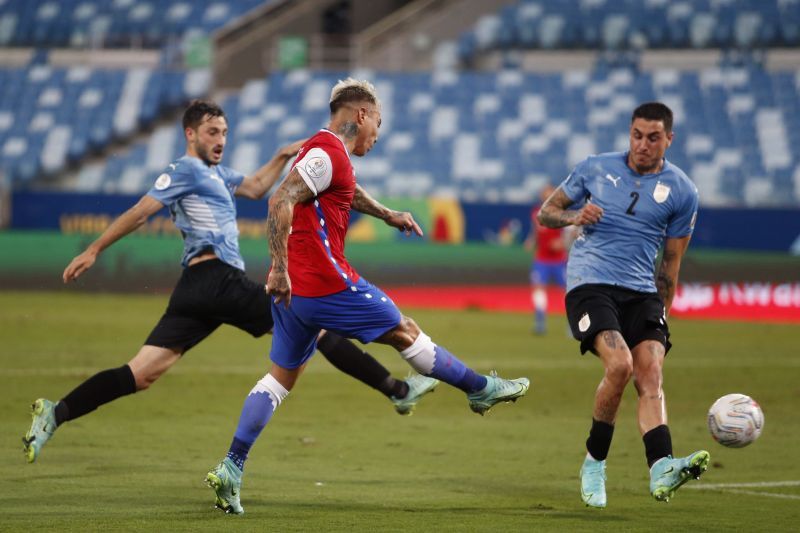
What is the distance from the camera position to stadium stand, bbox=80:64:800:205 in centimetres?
3109

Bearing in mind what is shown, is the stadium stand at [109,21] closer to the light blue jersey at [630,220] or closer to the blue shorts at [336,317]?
the light blue jersey at [630,220]

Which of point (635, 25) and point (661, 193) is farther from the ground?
point (635, 25)

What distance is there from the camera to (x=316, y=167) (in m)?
7.27

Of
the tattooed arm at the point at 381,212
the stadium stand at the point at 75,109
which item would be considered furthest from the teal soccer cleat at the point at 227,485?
the stadium stand at the point at 75,109

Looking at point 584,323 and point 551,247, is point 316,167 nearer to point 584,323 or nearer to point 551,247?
point 584,323

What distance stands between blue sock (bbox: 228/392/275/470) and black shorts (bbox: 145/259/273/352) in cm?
132

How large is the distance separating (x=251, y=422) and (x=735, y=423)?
2887mm

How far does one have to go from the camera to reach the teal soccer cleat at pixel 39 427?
833 cm

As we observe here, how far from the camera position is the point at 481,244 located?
2538 centimetres

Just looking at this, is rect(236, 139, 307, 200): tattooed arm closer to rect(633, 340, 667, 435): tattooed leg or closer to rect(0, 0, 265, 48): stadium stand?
rect(633, 340, 667, 435): tattooed leg

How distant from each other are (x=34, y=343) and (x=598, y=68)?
65.4 ft

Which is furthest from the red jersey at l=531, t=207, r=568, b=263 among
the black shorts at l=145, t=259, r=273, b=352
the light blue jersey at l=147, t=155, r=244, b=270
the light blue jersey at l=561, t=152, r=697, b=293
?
the light blue jersey at l=561, t=152, r=697, b=293

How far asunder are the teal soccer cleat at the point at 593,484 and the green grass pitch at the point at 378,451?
0.09m

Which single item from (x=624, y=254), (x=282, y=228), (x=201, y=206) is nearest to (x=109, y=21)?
(x=201, y=206)
